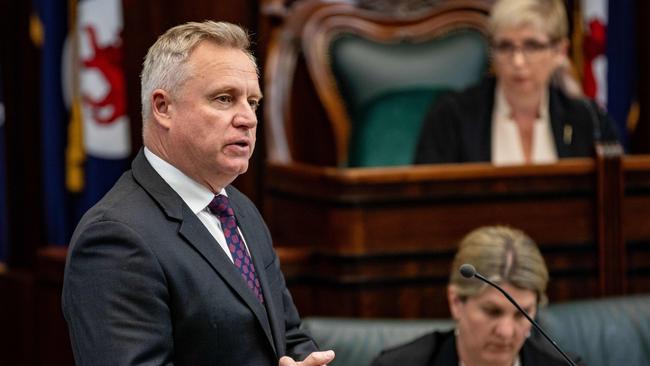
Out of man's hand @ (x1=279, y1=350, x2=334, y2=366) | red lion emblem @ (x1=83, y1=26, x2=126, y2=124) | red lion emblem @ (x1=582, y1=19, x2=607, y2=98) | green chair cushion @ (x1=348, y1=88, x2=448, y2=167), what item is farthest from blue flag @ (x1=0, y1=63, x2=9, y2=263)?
man's hand @ (x1=279, y1=350, x2=334, y2=366)

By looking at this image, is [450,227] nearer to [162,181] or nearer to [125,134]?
[125,134]

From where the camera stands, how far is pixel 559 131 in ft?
11.2

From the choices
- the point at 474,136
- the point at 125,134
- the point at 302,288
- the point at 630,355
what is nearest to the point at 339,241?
the point at 302,288

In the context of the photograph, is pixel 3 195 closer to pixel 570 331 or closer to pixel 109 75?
pixel 109 75

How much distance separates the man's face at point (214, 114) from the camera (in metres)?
1.62

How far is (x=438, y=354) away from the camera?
2555 mm

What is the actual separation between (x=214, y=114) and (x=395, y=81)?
2.39 meters

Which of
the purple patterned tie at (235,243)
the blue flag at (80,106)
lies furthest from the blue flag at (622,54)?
the purple patterned tie at (235,243)

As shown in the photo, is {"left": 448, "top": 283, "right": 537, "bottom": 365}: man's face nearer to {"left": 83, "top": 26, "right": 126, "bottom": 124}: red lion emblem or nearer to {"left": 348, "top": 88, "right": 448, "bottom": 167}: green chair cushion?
{"left": 348, "top": 88, "right": 448, "bottom": 167}: green chair cushion

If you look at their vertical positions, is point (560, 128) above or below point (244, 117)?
below

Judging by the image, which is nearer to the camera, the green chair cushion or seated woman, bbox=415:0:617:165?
seated woman, bbox=415:0:617:165

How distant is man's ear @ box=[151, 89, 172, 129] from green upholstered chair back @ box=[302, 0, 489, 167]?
85.5 inches

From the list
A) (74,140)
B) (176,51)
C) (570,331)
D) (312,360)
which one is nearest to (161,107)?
(176,51)

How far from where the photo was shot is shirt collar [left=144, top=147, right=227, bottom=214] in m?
1.67
